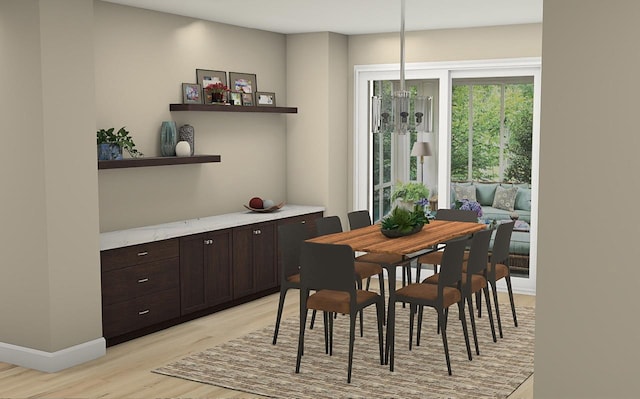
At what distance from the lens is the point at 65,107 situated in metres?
5.38

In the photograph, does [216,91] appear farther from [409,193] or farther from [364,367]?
[364,367]

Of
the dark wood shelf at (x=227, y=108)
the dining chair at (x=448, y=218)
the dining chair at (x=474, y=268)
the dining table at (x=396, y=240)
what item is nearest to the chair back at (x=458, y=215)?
the dining chair at (x=448, y=218)

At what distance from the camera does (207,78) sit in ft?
24.8

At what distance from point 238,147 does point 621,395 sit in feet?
17.3

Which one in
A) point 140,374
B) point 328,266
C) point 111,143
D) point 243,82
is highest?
point 243,82

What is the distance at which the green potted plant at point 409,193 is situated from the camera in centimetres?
853

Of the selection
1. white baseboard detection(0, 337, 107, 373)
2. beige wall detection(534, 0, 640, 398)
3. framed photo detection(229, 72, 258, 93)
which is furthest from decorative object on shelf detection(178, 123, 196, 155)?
beige wall detection(534, 0, 640, 398)

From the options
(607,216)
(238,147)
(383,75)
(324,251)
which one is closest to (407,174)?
(383,75)

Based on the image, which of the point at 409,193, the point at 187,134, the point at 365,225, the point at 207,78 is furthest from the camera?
the point at 409,193

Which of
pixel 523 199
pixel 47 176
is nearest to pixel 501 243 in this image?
pixel 523 199

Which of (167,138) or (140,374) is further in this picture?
(167,138)

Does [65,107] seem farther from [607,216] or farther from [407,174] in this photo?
[407,174]

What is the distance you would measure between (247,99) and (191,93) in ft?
2.74

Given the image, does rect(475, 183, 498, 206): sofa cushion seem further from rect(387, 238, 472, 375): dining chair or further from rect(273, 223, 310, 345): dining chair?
rect(387, 238, 472, 375): dining chair
